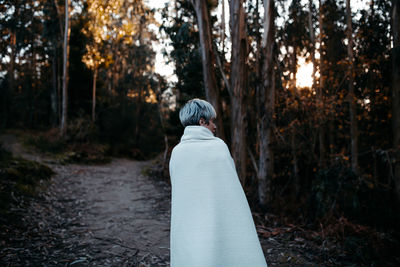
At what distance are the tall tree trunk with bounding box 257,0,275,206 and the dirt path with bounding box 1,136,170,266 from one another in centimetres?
253

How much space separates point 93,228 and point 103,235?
0.46 metres

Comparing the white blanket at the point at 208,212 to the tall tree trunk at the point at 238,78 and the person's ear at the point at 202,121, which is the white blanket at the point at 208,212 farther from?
the tall tree trunk at the point at 238,78

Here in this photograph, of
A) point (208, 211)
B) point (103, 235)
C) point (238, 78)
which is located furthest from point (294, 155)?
point (208, 211)

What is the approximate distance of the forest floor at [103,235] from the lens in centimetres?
405

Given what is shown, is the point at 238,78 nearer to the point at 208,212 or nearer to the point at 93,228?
Answer: the point at 93,228

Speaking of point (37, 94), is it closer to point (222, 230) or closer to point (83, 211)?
point (83, 211)

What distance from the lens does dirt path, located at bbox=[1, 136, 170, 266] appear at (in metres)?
4.03

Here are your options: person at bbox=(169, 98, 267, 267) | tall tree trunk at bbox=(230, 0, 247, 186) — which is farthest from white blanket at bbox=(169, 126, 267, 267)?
tall tree trunk at bbox=(230, 0, 247, 186)

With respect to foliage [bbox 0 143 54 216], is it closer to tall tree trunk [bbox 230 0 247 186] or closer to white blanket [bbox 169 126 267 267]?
white blanket [bbox 169 126 267 267]

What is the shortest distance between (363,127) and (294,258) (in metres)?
7.55

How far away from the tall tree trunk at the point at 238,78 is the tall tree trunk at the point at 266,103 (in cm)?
68

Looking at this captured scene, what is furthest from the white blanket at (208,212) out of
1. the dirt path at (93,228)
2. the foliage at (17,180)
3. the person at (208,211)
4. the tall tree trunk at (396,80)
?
the tall tree trunk at (396,80)

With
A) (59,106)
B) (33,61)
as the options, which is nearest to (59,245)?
(59,106)

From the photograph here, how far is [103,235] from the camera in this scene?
16.3 ft
